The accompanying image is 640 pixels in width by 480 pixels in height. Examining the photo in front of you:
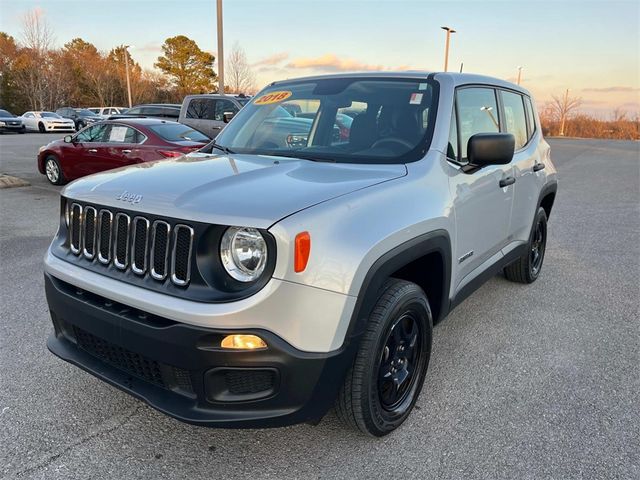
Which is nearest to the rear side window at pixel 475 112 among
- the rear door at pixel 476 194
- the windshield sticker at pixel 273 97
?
the rear door at pixel 476 194

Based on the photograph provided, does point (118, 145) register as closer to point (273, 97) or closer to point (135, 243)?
point (273, 97)

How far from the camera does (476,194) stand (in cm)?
332

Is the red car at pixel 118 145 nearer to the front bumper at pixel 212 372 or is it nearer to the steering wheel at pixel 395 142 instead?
the steering wheel at pixel 395 142

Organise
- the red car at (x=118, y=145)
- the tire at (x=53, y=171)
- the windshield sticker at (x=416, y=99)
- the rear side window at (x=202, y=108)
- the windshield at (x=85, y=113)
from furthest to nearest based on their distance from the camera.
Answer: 1. the windshield at (x=85, y=113)
2. the rear side window at (x=202, y=108)
3. the tire at (x=53, y=171)
4. the red car at (x=118, y=145)
5. the windshield sticker at (x=416, y=99)

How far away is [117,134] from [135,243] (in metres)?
7.98

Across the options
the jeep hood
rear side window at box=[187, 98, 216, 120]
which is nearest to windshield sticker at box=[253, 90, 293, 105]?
the jeep hood

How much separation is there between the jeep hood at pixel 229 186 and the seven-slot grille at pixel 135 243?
0.22 ft

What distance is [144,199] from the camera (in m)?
2.36

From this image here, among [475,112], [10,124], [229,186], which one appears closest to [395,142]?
[475,112]

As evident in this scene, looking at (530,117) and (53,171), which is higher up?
(530,117)

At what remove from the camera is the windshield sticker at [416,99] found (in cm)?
329

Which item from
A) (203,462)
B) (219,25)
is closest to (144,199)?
(203,462)

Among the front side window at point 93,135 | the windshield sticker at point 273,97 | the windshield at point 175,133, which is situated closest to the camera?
the windshield sticker at point 273,97

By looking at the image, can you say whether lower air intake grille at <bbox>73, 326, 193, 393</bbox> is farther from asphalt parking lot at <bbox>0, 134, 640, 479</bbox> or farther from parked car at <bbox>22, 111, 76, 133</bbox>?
parked car at <bbox>22, 111, 76, 133</bbox>
